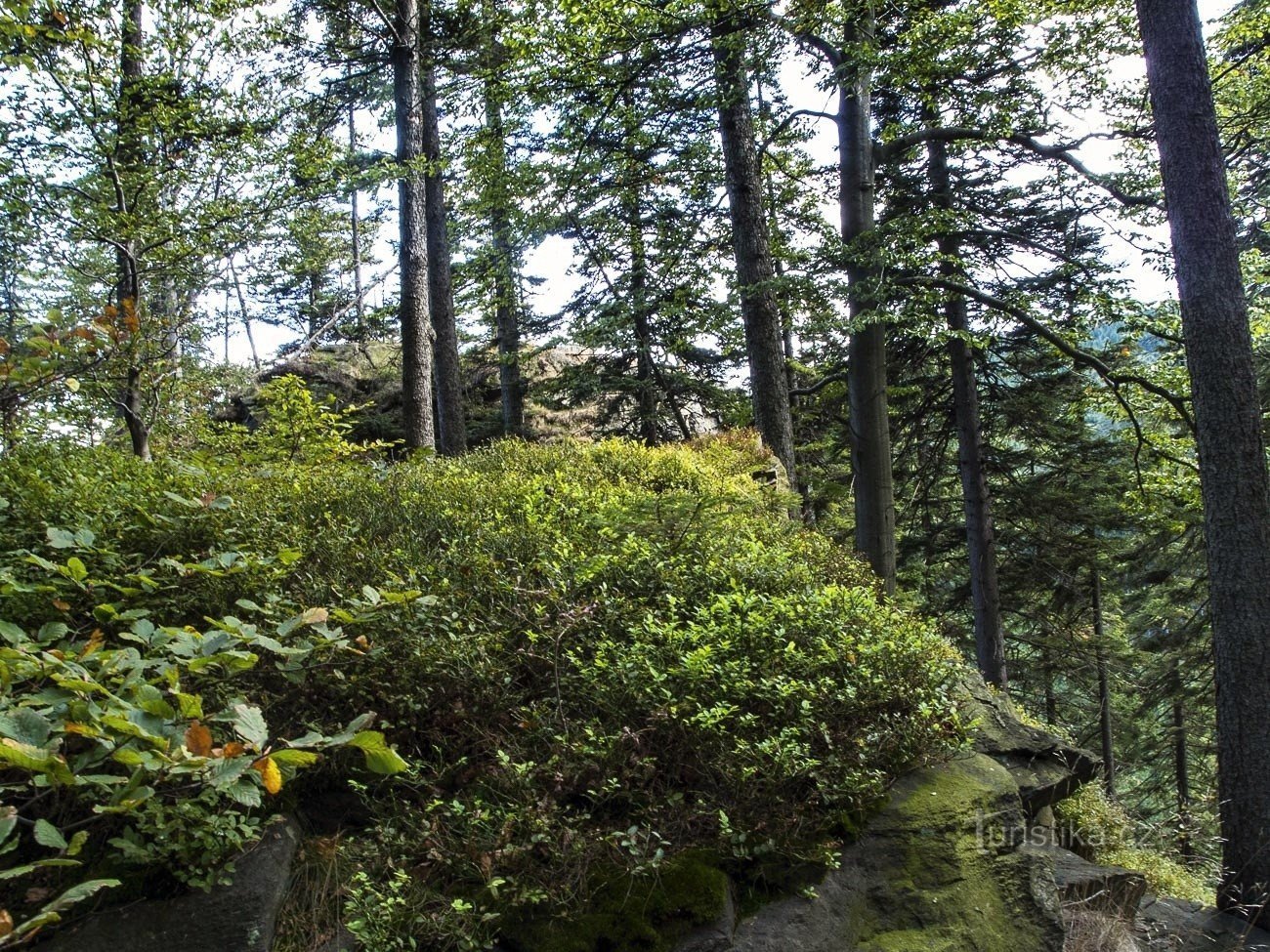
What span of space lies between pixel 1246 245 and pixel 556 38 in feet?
45.7

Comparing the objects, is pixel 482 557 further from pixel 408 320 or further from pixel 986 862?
pixel 408 320

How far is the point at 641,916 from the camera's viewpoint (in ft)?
8.95

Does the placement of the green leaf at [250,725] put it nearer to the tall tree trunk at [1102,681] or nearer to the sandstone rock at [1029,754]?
the sandstone rock at [1029,754]

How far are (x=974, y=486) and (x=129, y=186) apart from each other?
512 inches

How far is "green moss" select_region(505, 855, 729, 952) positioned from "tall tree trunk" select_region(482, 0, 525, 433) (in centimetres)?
777

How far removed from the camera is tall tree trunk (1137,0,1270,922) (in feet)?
19.4

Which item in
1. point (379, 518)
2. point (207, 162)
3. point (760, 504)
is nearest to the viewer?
point (379, 518)

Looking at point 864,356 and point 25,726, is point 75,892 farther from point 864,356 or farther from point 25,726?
point 864,356

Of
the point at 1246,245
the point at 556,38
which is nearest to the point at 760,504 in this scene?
the point at 556,38

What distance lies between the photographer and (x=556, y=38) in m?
7.70

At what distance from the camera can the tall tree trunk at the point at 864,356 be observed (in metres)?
7.52

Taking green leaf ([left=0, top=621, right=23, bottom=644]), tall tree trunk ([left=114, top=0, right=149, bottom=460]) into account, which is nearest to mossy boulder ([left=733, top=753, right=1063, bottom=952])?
green leaf ([left=0, top=621, right=23, bottom=644])

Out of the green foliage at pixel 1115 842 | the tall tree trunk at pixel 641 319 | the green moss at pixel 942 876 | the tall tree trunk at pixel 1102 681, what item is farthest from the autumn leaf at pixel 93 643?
the tall tree trunk at pixel 1102 681

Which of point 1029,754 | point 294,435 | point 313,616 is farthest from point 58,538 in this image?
point 1029,754
